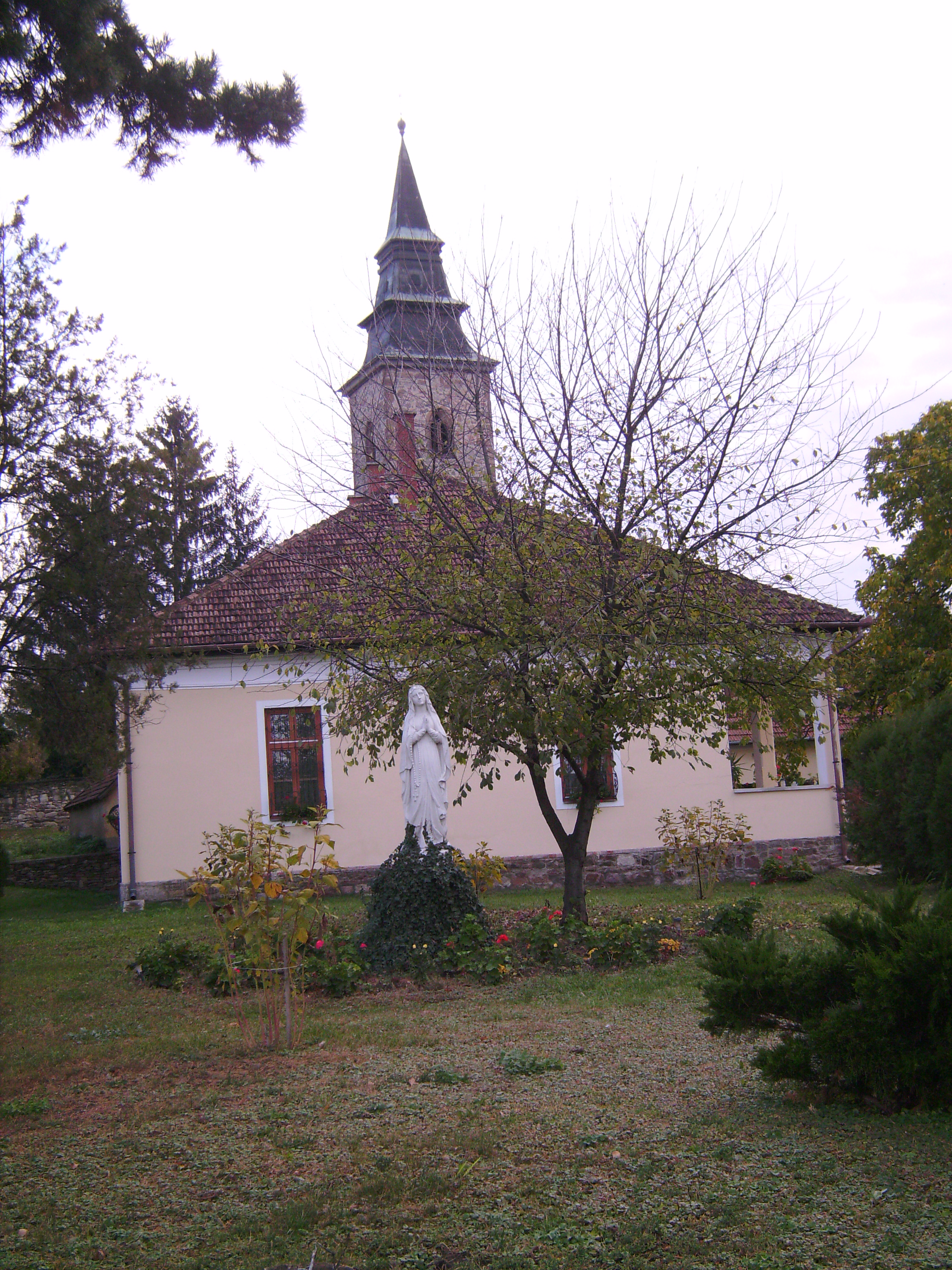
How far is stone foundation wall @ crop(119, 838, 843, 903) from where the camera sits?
15711 millimetres

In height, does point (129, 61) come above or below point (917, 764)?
above

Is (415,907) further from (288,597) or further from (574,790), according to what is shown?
(574,790)

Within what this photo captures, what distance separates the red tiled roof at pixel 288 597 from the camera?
32.5 feet

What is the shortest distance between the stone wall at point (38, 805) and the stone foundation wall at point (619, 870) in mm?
20212

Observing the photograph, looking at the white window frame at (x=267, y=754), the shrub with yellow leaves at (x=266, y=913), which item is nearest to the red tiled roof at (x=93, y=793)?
the white window frame at (x=267, y=754)

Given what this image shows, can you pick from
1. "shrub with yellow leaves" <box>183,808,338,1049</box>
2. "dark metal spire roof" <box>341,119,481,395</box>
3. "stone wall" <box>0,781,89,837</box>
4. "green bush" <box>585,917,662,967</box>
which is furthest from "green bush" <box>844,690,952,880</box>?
"stone wall" <box>0,781,89,837</box>

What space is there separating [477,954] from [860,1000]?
14.9 feet

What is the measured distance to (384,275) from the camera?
23.3 m

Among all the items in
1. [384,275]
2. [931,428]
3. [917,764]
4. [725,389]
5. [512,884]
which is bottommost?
[512,884]

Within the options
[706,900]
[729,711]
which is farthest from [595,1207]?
[706,900]

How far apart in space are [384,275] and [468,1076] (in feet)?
67.7

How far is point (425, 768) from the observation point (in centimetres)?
949

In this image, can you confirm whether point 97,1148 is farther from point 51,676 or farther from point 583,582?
point 51,676

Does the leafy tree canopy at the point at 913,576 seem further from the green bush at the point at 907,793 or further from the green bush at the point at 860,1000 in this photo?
the green bush at the point at 860,1000
